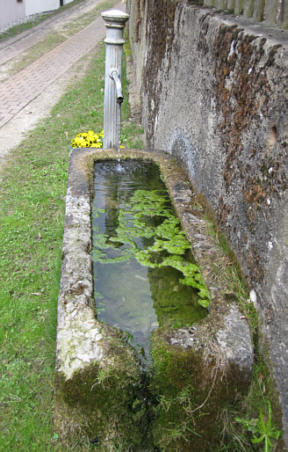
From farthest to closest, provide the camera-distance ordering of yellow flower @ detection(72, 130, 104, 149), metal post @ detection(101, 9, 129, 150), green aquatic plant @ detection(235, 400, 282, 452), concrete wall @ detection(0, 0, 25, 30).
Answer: concrete wall @ detection(0, 0, 25, 30) → yellow flower @ detection(72, 130, 104, 149) → metal post @ detection(101, 9, 129, 150) → green aquatic plant @ detection(235, 400, 282, 452)

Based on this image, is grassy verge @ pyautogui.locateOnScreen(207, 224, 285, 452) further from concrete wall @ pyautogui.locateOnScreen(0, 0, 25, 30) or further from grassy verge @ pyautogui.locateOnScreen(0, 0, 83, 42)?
concrete wall @ pyautogui.locateOnScreen(0, 0, 25, 30)

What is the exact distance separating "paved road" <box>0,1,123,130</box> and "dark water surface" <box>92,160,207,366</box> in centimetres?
444

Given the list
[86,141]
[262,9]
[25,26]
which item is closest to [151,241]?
[262,9]

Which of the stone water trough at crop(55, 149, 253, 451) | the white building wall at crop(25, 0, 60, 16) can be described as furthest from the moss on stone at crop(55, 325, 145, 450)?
the white building wall at crop(25, 0, 60, 16)

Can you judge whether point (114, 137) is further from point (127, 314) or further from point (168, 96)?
point (127, 314)

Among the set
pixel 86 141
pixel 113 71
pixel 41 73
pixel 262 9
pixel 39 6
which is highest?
pixel 262 9

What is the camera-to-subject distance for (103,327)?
178 centimetres

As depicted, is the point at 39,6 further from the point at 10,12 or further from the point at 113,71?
the point at 113,71

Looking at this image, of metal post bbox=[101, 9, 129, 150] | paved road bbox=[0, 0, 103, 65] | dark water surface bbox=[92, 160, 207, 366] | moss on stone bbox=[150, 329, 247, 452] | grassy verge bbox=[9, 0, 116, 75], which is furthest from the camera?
paved road bbox=[0, 0, 103, 65]

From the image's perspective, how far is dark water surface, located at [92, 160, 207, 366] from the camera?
2.03 m

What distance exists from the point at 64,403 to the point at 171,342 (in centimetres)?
48

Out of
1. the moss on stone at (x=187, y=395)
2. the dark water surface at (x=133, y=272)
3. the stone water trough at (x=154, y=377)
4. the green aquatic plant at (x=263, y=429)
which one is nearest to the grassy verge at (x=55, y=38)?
the dark water surface at (x=133, y=272)

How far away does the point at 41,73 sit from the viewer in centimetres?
980

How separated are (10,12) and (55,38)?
335 centimetres
